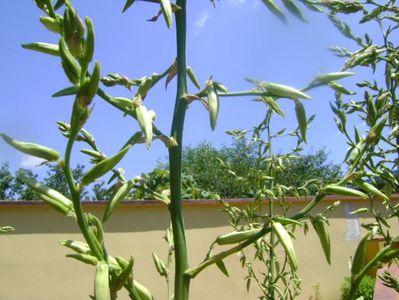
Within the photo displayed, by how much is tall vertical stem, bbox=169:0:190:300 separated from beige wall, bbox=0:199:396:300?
392 cm

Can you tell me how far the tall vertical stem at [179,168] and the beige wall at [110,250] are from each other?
3925mm

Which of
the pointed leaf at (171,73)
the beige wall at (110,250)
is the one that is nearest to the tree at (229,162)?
the beige wall at (110,250)

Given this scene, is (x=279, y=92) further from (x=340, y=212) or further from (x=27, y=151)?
(x=340, y=212)

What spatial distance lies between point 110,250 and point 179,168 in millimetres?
4483

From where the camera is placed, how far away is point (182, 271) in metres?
0.65

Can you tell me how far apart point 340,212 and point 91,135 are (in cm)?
561

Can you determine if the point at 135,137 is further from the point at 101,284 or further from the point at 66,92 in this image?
the point at 101,284

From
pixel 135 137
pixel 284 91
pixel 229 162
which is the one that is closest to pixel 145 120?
pixel 135 137

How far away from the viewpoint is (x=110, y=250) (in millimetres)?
4996

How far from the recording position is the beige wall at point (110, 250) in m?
4.76

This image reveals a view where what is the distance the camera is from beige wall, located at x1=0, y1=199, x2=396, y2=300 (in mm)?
4758

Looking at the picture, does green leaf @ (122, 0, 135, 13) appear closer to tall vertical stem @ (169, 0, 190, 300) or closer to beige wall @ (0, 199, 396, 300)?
tall vertical stem @ (169, 0, 190, 300)

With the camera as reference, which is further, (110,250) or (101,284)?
(110,250)

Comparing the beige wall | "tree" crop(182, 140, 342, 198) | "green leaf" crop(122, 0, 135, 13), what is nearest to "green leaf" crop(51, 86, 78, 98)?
"green leaf" crop(122, 0, 135, 13)
